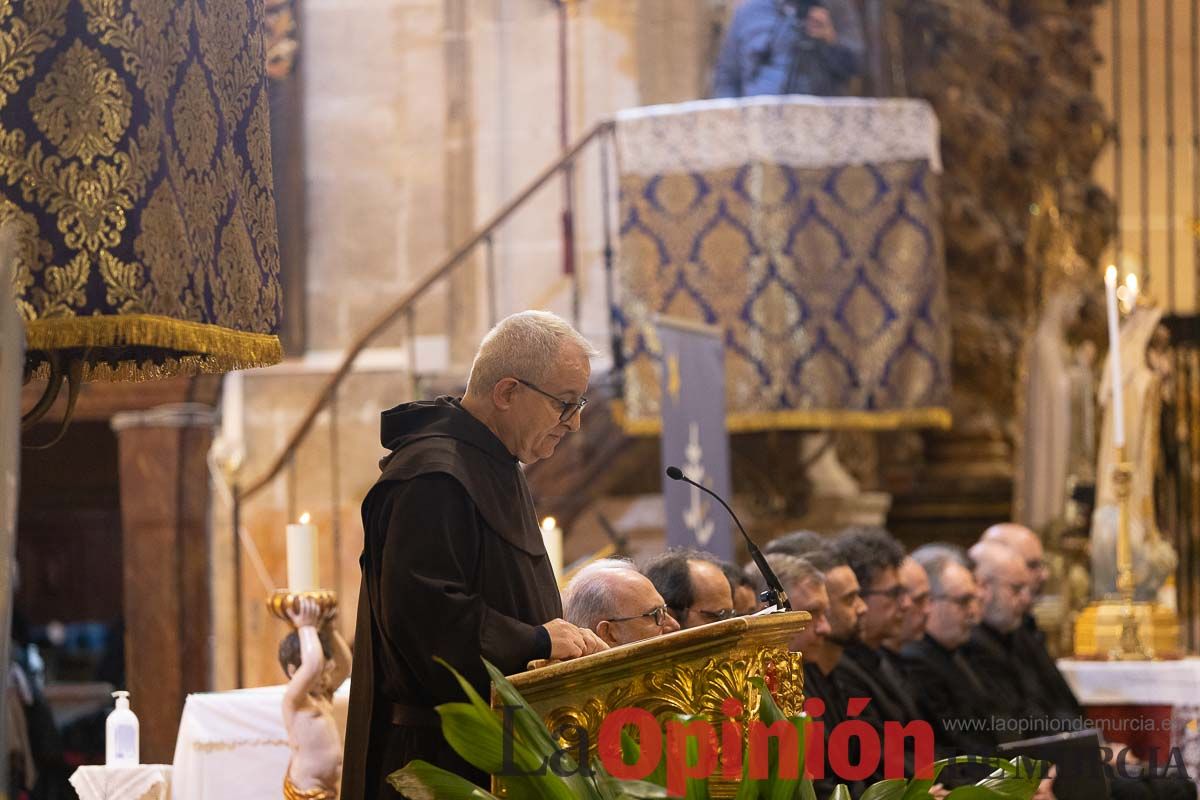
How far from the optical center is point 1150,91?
16.6 m

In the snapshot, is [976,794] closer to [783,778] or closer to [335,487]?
[783,778]

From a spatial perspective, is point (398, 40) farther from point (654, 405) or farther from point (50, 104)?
point (50, 104)

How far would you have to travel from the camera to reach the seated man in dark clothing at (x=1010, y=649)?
22.7ft

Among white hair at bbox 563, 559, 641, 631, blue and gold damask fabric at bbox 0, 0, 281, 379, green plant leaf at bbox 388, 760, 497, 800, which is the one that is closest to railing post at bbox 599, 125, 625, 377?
white hair at bbox 563, 559, 641, 631

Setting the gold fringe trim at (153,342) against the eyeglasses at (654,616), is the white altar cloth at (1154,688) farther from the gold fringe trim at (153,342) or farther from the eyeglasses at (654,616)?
the gold fringe trim at (153,342)

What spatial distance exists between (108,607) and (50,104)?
9729 millimetres

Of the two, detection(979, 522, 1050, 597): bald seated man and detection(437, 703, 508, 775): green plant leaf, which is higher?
detection(437, 703, 508, 775): green plant leaf

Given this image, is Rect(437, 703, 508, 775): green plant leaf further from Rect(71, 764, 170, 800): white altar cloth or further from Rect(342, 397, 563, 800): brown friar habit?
Rect(71, 764, 170, 800): white altar cloth

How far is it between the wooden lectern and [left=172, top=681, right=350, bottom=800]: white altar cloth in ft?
6.01

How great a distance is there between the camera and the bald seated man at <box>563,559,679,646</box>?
12.3ft

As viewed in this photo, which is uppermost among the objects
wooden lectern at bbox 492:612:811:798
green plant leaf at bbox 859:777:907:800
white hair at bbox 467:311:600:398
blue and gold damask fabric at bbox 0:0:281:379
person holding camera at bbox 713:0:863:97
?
person holding camera at bbox 713:0:863:97

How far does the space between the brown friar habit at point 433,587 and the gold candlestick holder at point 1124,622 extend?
429cm

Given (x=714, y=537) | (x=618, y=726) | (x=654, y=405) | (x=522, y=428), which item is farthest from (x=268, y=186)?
(x=654, y=405)

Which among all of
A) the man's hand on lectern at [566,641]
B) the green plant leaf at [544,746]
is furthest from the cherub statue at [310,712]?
the green plant leaf at [544,746]
